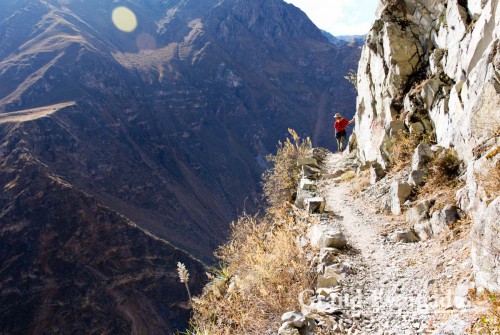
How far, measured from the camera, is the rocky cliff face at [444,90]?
4.88 meters

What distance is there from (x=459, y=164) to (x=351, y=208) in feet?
11.0

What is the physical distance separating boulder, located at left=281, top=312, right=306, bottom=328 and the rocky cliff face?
1987mm

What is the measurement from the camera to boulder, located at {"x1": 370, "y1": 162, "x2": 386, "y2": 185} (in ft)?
32.9

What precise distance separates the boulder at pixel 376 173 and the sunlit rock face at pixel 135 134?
21.2 ft

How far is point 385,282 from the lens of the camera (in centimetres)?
530

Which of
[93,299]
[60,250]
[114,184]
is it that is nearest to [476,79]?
[93,299]

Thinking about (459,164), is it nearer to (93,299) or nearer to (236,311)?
(236,311)

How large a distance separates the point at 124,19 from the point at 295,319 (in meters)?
151

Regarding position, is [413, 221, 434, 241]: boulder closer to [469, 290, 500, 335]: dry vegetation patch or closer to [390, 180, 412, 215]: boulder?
[390, 180, 412, 215]: boulder

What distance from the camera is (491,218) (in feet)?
12.8

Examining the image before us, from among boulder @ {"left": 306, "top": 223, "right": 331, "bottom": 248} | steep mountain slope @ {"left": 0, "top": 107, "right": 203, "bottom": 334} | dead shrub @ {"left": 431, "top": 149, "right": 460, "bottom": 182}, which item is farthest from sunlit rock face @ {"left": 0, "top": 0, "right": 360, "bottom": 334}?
dead shrub @ {"left": 431, "top": 149, "right": 460, "bottom": 182}

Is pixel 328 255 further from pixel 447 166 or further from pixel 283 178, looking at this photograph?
pixel 283 178

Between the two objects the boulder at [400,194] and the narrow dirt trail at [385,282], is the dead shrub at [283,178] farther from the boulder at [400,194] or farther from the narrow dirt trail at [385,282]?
the narrow dirt trail at [385,282]

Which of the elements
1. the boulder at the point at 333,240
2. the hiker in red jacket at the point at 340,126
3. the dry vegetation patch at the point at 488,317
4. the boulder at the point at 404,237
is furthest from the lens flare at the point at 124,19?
the dry vegetation patch at the point at 488,317
